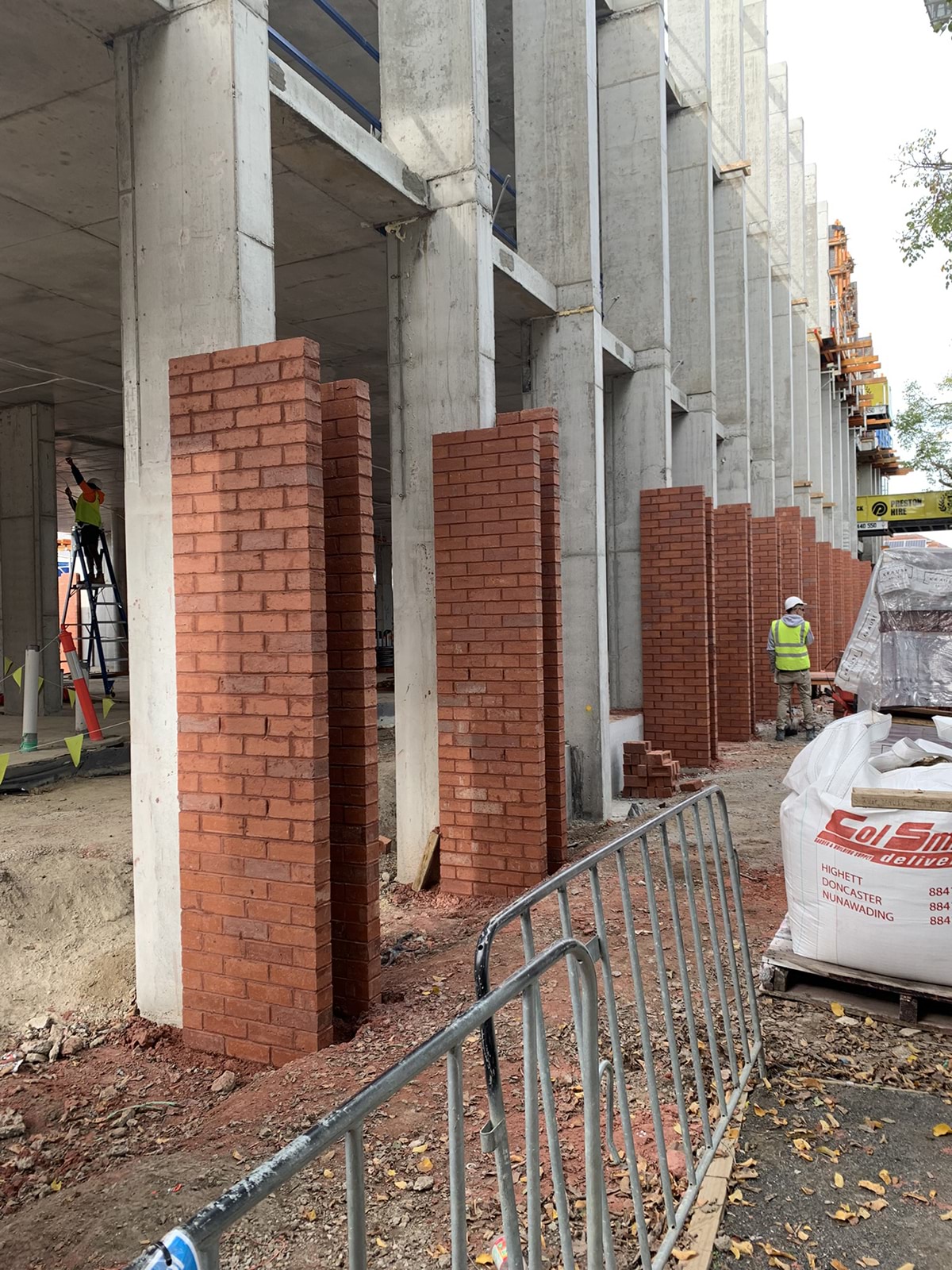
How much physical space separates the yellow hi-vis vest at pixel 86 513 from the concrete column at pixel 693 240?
823 cm

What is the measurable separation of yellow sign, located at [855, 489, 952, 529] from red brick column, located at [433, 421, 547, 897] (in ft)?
110

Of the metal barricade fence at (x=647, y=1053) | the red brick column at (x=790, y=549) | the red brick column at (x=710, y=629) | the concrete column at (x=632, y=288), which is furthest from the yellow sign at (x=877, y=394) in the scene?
the metal barricade fence at (x=647, y=1053)

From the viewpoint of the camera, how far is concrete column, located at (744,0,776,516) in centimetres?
1706

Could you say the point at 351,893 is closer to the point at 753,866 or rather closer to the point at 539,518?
the point at 539,518

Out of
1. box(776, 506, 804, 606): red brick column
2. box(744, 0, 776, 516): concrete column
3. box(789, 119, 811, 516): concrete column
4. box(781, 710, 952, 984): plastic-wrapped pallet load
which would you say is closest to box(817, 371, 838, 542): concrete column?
box(789, 119, 811, 516): concrete column

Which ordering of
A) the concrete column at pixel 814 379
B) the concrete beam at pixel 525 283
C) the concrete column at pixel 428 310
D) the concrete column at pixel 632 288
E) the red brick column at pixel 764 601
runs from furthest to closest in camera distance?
the concrete column at pixel 814 379 → the red brick column at pixel 764 601 → the concrete column at pixel 632 288 → the concrete beam at pixel 525 283 → the concrete column at pixel 428 310

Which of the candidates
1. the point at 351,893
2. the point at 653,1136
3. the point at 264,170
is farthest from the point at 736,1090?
the point at 264,170

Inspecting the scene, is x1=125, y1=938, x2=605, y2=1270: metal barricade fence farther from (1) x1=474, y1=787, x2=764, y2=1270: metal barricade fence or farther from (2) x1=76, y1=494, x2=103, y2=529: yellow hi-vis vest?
(2) x1=76, y1=494, x2=103, y2=529: yellow hi-vis vest

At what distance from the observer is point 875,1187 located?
265 centimetres

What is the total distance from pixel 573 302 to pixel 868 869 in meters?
5.96

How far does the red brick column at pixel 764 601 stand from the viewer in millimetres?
14914

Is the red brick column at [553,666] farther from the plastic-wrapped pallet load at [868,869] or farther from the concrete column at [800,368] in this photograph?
the concrete column at [800,368]

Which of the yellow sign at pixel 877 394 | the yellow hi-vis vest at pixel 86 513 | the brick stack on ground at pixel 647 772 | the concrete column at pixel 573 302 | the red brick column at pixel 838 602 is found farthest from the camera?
the yellow sign at pixel 877 394

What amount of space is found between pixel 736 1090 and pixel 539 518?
3698mm
